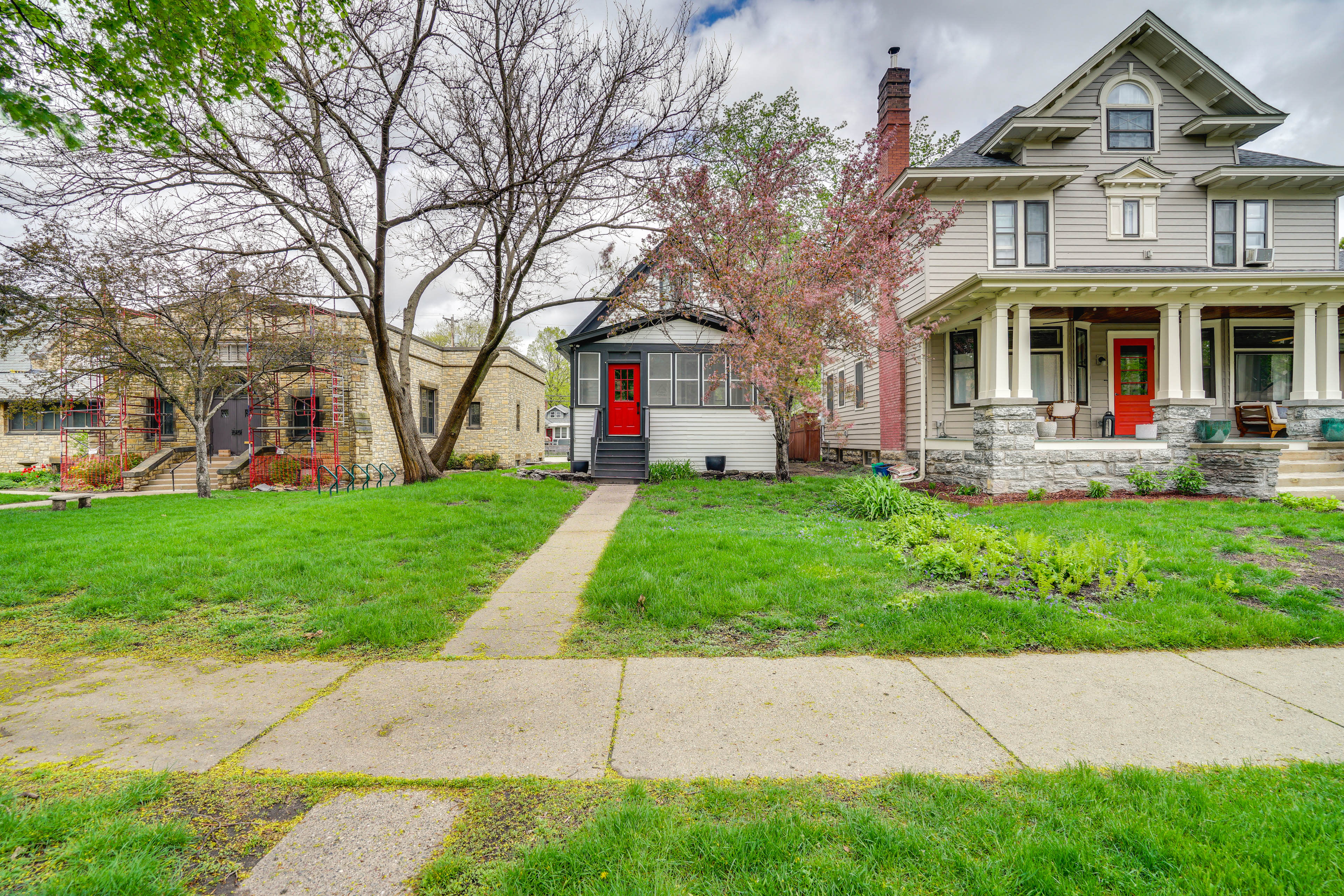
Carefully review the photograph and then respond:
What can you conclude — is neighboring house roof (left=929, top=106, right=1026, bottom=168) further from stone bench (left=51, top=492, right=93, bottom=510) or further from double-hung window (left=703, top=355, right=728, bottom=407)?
stone bench (left=51, top=492, right=93, bottom=510)

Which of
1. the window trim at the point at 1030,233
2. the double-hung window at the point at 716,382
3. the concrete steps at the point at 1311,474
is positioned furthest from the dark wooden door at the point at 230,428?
the concrete steps at the point at 1311,474

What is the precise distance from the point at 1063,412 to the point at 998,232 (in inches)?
170

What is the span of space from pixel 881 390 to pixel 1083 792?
13779 millimetres

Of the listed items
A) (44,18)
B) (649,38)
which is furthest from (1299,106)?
(44,18)

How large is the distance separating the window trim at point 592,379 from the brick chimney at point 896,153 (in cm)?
711

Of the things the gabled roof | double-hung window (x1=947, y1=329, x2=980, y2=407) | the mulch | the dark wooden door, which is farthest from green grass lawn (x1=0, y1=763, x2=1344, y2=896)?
the dark wooden door

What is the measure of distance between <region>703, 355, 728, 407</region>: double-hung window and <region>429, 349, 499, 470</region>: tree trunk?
5.04 meters

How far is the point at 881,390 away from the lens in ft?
49.2

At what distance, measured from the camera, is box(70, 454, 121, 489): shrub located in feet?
48.3

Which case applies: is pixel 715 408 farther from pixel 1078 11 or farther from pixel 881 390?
pixel 1078 11

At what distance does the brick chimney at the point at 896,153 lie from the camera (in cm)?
1391

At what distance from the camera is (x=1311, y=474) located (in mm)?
9781

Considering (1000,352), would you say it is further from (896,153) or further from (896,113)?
(896,113)

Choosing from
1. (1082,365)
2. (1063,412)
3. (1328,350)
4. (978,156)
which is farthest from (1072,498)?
(978,156)
